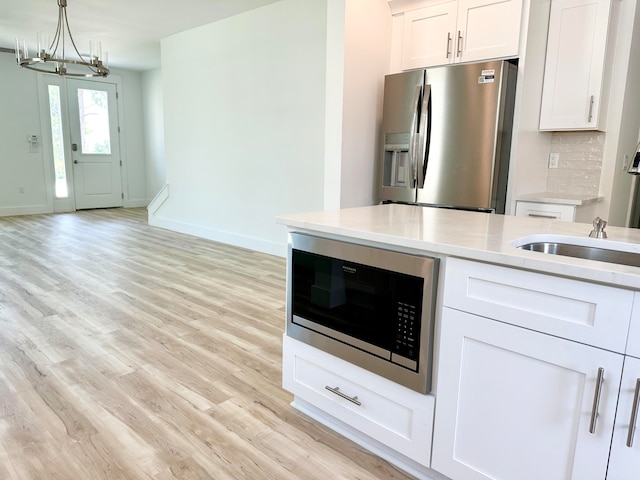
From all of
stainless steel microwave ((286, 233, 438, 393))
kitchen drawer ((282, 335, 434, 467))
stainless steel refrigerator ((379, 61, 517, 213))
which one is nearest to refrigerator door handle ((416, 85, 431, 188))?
stainless steel refrigerator ((379, 61, 517, 213))

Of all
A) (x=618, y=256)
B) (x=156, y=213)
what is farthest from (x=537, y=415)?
(x=156, y=213)

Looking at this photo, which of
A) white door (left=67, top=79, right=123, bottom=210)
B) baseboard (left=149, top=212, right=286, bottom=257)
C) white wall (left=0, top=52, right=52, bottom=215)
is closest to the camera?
baseboard (left=149, top=212, right=286, bottom=257)

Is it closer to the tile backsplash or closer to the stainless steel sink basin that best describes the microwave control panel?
the stainless steel sink basin

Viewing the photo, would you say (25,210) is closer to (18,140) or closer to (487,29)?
(18,140)

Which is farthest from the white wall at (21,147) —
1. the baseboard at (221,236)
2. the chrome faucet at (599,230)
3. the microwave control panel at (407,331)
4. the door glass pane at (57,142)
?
the chrome faucet at (599,230)

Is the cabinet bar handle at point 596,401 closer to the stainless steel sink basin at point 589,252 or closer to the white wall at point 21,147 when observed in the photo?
the stainless steel sink basin at point 589,252

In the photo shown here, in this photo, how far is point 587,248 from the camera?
1553mm

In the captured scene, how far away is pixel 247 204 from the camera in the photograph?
17.5 ft

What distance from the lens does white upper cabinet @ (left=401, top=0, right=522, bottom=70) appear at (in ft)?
10.1

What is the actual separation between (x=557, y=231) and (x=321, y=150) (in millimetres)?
3029

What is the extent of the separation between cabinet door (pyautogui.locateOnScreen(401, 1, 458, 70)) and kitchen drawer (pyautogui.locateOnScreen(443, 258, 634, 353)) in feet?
Answer: 8.39

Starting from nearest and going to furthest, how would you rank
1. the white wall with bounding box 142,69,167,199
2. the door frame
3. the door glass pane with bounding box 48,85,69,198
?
1. the door frame
2. the door glass pane with bounding box 48,85,69,198
3. the white wall with bounding box 142,69,167,199

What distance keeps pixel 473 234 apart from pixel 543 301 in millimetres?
403

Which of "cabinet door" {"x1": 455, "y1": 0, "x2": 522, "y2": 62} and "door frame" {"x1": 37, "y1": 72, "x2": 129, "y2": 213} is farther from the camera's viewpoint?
"door frame" {"x1": 37, "y1": 72, "x2": 129, "y2": 213}
